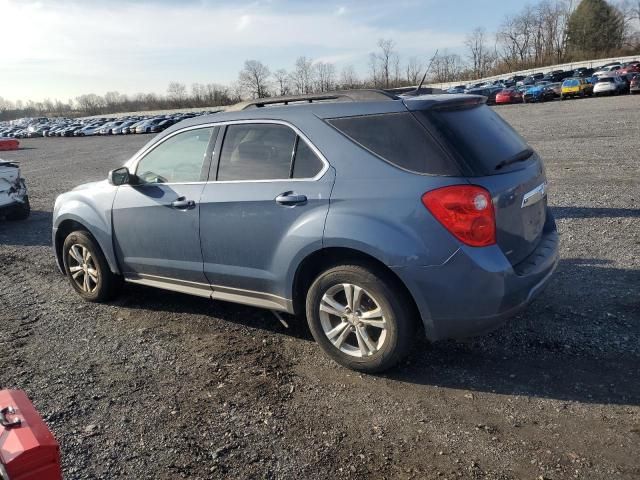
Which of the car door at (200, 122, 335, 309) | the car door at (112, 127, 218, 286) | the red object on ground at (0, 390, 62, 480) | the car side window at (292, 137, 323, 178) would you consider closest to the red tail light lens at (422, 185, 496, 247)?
the car door at (200, 122, 335, 309)

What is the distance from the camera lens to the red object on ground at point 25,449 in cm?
164

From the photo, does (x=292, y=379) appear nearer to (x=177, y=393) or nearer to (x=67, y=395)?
(x=177, y=393)

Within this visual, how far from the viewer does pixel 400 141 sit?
11.1ft

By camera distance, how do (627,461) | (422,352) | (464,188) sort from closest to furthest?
(627,461)
(464,188)
(422,352)

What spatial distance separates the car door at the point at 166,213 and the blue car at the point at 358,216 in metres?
0.01

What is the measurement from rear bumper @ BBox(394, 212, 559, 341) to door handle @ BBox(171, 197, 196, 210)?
1.81 metres

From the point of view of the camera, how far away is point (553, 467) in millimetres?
2637

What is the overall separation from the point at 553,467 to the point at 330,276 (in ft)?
5.52

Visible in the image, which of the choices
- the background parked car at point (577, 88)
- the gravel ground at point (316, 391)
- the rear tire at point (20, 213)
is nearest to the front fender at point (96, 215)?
the gravel ground at point (316, 391)

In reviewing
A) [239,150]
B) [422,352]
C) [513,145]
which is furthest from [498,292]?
[239,150]

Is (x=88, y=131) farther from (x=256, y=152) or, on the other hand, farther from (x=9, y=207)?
(x=256, y=152)

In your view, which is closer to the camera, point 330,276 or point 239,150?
point 330,276

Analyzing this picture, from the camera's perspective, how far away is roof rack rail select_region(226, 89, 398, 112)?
12.0 feet

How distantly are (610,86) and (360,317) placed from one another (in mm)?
42593
